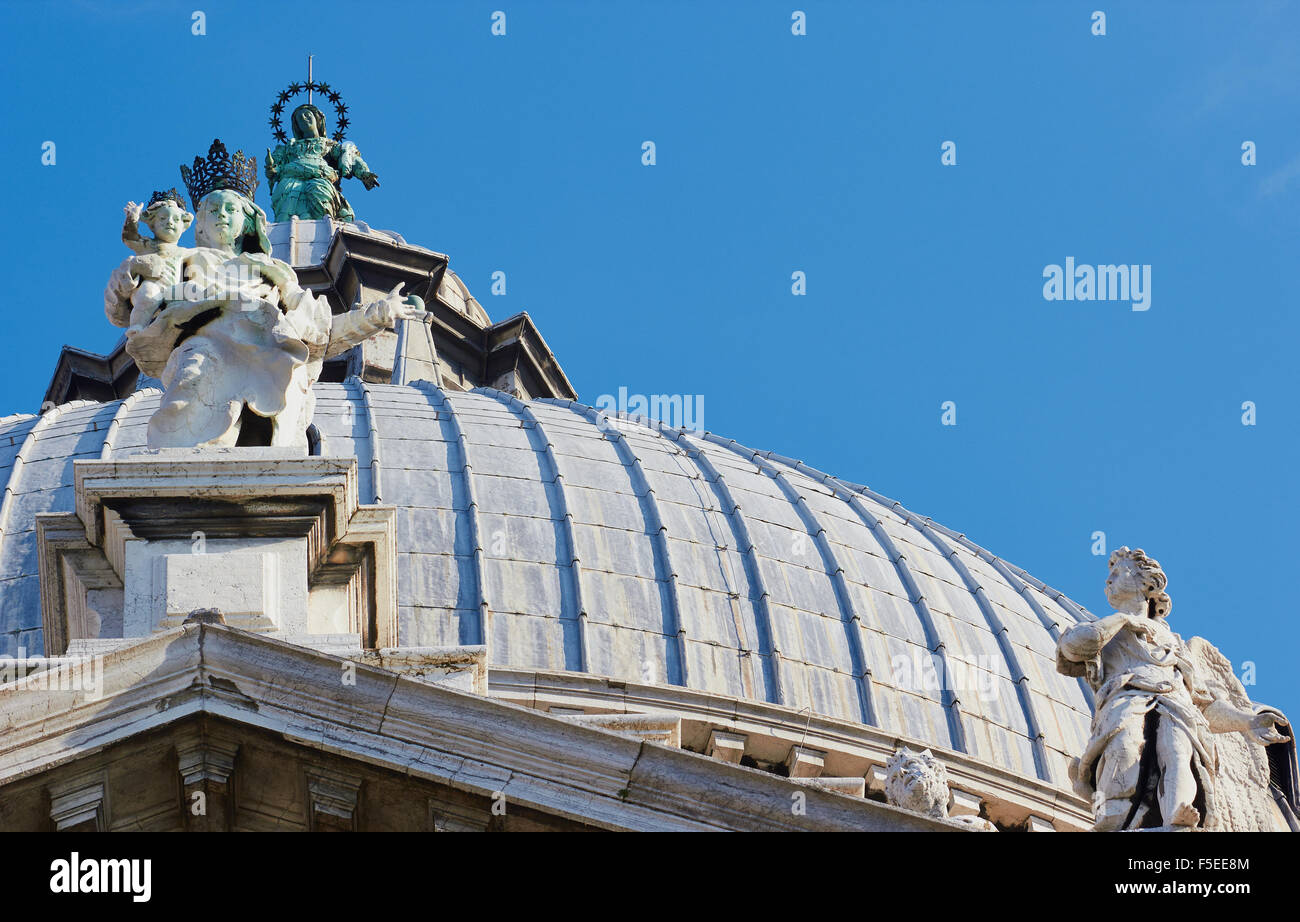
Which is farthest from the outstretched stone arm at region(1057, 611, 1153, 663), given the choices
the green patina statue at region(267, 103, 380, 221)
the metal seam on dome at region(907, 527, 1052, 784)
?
the green patina statue at region(267, 103, 380, 221)

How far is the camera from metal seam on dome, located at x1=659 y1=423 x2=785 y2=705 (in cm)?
3897

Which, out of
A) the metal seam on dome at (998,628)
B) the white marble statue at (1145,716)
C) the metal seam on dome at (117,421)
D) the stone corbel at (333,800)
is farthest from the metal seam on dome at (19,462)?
the white marble statue at (1145,716)

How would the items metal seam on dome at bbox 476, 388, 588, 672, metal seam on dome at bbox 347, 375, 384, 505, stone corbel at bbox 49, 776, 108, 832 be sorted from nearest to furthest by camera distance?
stone corbel at bbox 49, 776, 108, 832 → metal seam on dome at bbox 476, 388, 588, 672 → metal seam on dome at bbox 347, 375, 384, 505

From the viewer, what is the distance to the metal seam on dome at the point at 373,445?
40.9 meters

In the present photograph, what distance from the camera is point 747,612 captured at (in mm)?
40094

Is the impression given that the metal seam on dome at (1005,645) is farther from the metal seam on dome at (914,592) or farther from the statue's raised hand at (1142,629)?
the statue's raised hand at (1142,629)

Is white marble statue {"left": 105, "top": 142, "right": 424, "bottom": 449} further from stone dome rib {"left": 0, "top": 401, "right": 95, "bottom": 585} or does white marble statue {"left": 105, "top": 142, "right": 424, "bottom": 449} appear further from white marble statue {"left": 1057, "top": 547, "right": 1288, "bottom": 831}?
stone dome rib {"left": 0, "top": 401, "right": 95, "bottom": 585}

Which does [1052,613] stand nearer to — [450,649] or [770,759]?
[770,759]

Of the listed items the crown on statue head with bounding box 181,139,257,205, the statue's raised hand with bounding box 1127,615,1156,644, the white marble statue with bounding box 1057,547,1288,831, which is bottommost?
the white marble statue with bounding box 1057,547,1288,831

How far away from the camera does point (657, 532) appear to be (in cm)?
4112

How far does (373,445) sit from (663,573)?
5.02 m

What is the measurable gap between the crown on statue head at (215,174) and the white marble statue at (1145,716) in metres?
24.9

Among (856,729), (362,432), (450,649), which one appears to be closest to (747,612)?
(856,729)

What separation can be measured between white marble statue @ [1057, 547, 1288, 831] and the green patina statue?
3805cm
